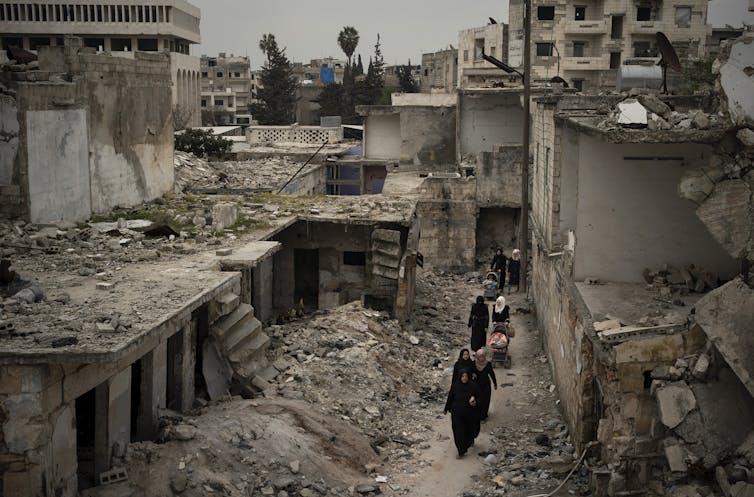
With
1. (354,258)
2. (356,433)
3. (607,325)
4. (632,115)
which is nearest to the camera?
(607,325)

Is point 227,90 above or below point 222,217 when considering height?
above

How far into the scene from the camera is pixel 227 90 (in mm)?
75625

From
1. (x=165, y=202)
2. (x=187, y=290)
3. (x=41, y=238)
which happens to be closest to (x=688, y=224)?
(x=187, y=290)

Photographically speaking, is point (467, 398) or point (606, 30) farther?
point (606, 30)

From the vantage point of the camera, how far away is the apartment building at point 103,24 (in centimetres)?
5669

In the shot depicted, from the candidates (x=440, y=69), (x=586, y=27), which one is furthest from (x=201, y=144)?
(x=440, y=69)

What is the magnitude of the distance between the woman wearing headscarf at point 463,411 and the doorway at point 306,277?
818 cm

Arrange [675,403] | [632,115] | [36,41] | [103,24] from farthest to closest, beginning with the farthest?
[36,41]
[103,24]
[632,115]
[675,403]

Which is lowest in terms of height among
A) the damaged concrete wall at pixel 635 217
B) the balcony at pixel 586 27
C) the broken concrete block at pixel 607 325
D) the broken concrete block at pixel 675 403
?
the broken concrete block at pixel 675 403

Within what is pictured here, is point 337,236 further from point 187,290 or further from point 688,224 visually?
point 688,224

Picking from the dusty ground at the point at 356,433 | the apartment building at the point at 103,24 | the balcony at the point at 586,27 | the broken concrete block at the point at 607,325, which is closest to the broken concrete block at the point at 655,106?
the broken concrete block at the point at 607,325

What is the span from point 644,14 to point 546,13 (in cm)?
488

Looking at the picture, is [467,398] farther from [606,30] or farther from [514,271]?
[606,30]

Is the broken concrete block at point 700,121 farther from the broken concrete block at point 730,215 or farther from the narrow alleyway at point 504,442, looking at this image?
the narrow alleyway at point 504,442
